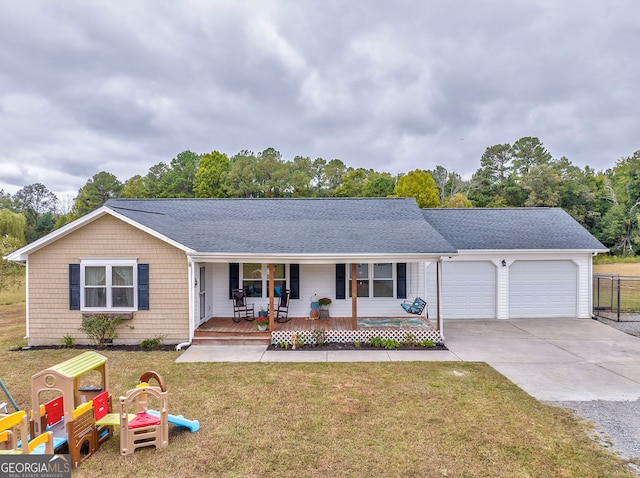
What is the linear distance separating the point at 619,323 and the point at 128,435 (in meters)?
14.7

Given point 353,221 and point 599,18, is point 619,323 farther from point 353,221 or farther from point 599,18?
point 599,18

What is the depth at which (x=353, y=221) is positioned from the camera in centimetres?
1265

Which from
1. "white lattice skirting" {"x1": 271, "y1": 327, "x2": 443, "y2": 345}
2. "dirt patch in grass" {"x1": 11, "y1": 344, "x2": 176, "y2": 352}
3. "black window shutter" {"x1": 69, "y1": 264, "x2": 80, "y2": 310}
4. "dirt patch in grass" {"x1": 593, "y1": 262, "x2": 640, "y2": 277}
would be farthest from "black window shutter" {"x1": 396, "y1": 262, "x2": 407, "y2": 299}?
"dirt patch in grass" {"x1": 593, "y1": 262, "x2": 640, "y2": 277}

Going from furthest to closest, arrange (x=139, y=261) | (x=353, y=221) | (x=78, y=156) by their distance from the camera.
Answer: (x=78, y=156), (x=353, y=221), (x=139, y=261)

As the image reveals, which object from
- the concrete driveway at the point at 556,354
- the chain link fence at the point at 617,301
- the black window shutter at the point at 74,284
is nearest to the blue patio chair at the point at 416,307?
the concrete driveway at the point at 556,354

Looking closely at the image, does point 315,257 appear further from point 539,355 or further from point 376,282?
point 539,355

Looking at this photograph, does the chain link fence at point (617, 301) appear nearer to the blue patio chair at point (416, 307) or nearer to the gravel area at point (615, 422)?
the blue patio chair at point (416, 307)

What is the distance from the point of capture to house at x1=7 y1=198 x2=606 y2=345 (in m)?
9.51

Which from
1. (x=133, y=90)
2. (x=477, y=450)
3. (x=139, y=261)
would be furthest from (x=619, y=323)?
(x=133, y=90)

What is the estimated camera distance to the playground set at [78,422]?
3943 mm

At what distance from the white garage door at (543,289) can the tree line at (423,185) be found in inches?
927

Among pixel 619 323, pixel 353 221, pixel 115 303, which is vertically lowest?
pixel 619 323

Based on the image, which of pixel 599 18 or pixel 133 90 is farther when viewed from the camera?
pixel 133 90

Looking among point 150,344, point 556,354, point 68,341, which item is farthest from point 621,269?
point 68,341
